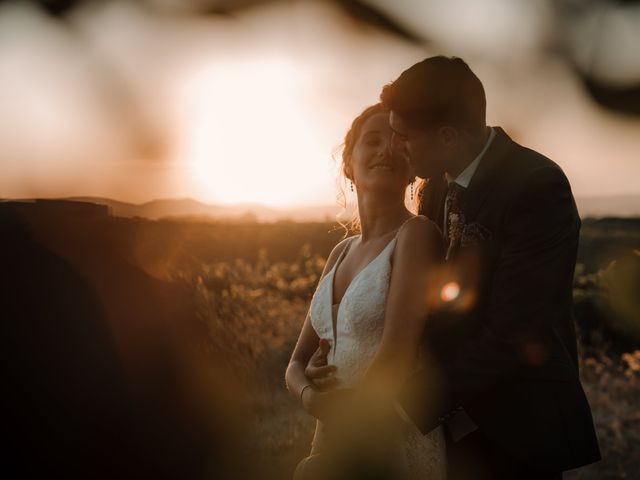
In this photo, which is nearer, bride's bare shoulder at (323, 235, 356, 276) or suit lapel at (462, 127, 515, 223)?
suit lapel at (462, 127, 515, 223)

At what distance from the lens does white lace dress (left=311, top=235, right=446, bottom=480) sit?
121 inches

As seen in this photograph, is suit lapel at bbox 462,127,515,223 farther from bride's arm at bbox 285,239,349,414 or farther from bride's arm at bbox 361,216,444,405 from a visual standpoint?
Result: bride's arm at bbox 285,239,349,414

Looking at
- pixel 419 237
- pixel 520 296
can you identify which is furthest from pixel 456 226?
pixel 520 296

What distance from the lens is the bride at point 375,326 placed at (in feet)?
9.84

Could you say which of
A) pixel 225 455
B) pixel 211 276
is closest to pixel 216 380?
pixel 225 455

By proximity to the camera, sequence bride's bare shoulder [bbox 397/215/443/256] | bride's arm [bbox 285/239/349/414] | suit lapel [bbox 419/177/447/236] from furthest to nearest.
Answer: suit lapel [bbox 419/177/447/236]
bride's arm [bbox 285/239/349/414]
bride's bare shoulder [bbox 397/215/443/256]

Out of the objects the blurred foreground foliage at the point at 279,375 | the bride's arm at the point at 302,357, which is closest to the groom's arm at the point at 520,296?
the bride's arm at the point at 302,357

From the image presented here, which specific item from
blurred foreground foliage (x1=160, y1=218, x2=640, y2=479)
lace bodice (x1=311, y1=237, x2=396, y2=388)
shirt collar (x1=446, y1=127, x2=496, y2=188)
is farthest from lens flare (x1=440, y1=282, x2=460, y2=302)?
blurred foreground foliage (x1=160, y1=218, x2=640, y2=479)

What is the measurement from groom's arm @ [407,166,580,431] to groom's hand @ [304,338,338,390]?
0.44 m

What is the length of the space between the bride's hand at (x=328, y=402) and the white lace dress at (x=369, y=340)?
0.29 feet

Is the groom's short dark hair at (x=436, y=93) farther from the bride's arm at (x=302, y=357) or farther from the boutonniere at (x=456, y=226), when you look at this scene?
the bride's arm at (x=302, y=357)

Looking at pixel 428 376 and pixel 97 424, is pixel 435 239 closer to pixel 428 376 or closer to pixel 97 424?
pixel 428 376

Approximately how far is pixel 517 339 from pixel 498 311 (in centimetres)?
13

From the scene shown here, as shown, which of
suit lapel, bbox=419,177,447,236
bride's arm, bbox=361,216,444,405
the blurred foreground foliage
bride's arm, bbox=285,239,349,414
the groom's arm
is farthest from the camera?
the blurred foreground foliage
